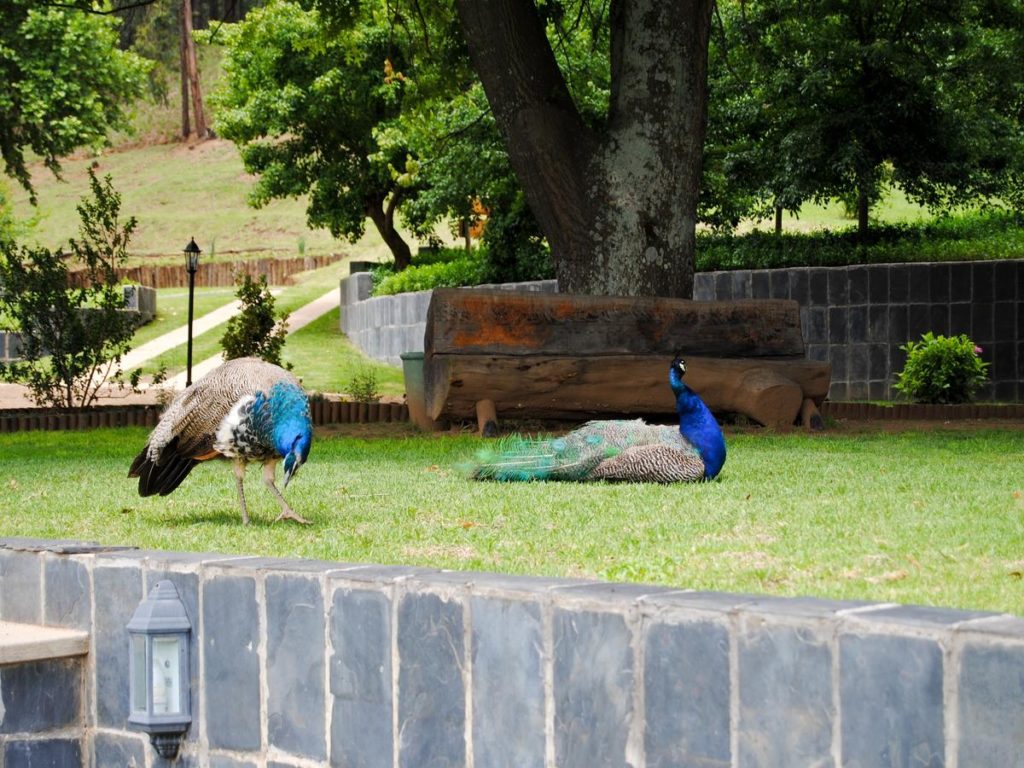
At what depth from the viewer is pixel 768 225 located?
39.2 meters

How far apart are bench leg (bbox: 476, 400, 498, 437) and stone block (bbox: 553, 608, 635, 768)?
772cm

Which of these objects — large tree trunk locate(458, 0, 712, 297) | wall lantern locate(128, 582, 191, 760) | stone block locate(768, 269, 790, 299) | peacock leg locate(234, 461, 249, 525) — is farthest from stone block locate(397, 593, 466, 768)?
stone block locate(768, 269, 790, 299)

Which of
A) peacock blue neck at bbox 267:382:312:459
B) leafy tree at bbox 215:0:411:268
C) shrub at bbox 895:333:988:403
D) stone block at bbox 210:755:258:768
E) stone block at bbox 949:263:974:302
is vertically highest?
leafy tree at bbox 215:0:411:268

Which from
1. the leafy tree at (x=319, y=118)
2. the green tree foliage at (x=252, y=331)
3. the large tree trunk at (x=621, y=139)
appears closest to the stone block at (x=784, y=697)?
the large tree trunk at (x=621, y=139)

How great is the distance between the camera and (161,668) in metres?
5.23

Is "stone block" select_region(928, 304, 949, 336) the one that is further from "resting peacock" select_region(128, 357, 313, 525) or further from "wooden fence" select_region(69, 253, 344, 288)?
"wooden fence" select_region(69, 253, 344, 288)

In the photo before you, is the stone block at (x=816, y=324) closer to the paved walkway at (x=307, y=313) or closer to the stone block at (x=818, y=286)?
the stone block at (x=818, y=286)

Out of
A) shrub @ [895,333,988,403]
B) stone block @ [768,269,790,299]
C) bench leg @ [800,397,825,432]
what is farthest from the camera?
stone block @ [768,269,790,299]

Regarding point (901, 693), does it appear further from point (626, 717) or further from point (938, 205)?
point (938, 205)

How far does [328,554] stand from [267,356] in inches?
463

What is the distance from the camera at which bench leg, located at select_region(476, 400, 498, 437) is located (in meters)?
12.0

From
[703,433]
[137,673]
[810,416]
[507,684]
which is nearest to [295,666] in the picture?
[137,673]

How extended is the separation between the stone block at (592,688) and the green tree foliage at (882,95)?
52.1ft

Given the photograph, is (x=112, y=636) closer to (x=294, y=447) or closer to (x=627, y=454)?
(x=294, y=447)
